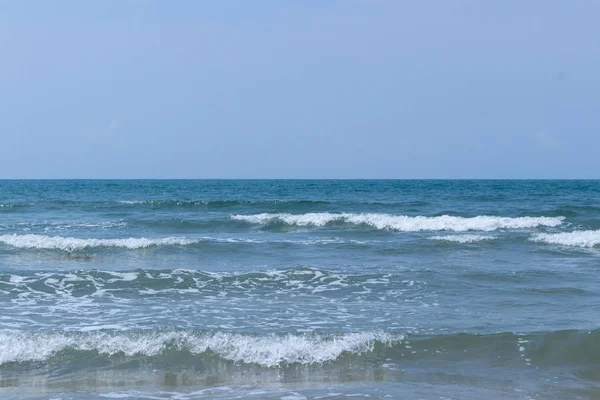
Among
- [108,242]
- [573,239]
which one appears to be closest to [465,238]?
[573,239]

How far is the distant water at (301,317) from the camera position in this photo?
29.5 feet

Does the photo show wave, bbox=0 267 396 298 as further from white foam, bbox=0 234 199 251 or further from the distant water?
white foam, bbox=0 234 199 251

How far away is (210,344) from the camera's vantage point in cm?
1009

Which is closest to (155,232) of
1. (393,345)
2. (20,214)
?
(20,214)

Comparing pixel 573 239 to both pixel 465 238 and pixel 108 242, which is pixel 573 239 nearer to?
pixel 465 238

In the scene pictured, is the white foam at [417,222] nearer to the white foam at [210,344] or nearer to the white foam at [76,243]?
the white foam at [76,243]

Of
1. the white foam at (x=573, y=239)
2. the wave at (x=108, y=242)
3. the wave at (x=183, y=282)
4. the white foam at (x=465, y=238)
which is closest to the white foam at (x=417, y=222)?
the white foam at (x=465, y=238)

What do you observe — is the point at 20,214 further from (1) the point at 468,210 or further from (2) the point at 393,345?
(2) the point at 393,345

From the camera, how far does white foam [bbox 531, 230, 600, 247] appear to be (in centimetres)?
2217

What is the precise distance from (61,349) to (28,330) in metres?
1.38

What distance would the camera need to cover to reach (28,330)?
11.0 m

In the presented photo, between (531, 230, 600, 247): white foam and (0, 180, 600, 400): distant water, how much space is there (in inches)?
2.4

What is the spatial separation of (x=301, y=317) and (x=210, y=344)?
2388 millimetres

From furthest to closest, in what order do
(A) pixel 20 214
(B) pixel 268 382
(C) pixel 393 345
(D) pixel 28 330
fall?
1. (A) pixel 20 214
2. (D) pixel 28 330
3. (C) pixel 393 345
4. (B) pixel 268 382
